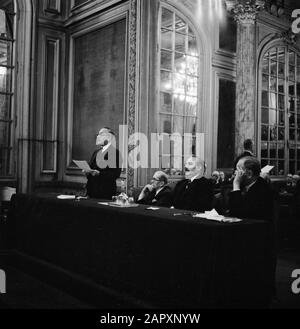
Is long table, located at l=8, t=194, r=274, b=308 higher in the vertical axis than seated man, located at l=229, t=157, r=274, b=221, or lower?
lower

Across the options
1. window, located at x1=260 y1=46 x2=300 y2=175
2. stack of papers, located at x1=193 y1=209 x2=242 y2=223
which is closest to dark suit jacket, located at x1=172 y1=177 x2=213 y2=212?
stack of papers, located at x1=193 y1=209 x2=242 y2=223

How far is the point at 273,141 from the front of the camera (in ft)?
29.2

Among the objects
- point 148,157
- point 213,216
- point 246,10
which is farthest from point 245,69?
point 213,216

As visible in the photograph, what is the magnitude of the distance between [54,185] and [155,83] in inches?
104

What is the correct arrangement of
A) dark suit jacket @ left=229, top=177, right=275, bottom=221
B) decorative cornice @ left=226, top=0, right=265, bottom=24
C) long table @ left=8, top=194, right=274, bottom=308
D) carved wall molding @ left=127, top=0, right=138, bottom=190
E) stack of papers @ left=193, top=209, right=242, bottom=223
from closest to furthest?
long table @ left=8, top=194, right=274, bottom=308, stack of papers @ left=193, top=209, right=242, bottom=223, dark suit jacket @ left=229, top=177, right=275, bottom=221, carved wall molding @ left=127, top=0, right=138, bottom=190, decorative cornice @ left=226, top=0, right=265, bottom=24

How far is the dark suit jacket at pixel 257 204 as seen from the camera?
326 cm

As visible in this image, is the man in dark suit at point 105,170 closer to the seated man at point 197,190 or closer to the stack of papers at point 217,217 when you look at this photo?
the seated man at point 197,190

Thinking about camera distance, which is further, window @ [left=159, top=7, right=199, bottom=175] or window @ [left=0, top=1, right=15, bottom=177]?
window @ [left=0, top=1, right=15, bottom=177]

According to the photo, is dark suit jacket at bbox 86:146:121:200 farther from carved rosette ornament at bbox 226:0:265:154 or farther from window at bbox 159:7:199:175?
carved rosette ornament at bbox 226:0:265:154

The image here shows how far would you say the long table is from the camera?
269cm

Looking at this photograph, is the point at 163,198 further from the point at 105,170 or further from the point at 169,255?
the point at 169,255

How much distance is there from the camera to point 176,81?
6820 millimetres

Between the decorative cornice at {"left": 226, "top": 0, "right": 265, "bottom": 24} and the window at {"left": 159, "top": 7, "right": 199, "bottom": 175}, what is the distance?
822mm

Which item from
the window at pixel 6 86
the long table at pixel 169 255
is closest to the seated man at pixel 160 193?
the long table at pixel 169 255
